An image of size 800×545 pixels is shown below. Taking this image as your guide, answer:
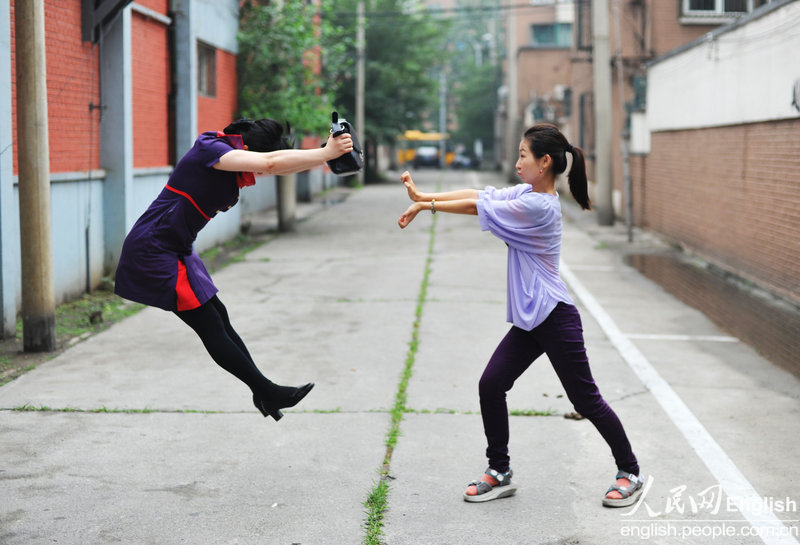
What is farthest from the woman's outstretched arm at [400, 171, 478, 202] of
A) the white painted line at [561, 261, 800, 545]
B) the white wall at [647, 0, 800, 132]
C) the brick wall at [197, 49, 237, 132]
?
the brick wall at [197, 49, 237, 132]

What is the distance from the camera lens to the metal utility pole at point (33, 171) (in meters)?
7.30

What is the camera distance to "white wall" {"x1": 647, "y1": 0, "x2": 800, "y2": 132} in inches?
448

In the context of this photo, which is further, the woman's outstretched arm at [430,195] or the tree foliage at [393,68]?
the tree foliage at [393,68]

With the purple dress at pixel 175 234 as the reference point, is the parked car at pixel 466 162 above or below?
above

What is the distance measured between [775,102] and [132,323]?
7.98 m

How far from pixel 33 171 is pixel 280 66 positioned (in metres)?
11.0

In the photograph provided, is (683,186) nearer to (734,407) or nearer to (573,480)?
(734,407)

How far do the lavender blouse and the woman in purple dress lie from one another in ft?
2.87

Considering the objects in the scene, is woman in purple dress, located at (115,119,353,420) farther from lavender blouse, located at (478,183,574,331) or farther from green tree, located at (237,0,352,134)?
green tree, located at (237,0,352,134)

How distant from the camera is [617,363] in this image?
7645 millimetres

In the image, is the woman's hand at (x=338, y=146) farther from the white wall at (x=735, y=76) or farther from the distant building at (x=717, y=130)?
the white wall at (x=735, y=76)

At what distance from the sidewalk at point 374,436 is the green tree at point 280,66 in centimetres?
791

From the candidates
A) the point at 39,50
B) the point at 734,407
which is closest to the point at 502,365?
the point at 734,407

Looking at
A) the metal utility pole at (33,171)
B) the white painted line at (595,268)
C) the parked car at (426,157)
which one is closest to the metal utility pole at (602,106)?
the white painted line at (595,268)
